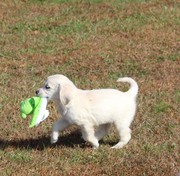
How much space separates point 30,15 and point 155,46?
3587 mm

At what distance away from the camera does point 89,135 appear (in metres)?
6.18

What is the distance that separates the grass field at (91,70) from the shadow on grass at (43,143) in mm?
11

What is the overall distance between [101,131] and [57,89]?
0.66 m

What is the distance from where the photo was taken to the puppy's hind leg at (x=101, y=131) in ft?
20.9

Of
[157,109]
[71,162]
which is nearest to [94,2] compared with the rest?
[157,109]

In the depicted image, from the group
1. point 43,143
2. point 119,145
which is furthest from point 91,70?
point 119,145

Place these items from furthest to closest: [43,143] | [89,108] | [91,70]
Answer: [91,70] < [43,143] < [89,108]

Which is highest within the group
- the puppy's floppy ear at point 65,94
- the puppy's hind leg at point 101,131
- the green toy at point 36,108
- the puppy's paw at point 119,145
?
the puppy's floppy ear at point 65,94

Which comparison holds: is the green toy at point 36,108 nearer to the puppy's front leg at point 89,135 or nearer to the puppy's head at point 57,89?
the puppy's head at point 57,89

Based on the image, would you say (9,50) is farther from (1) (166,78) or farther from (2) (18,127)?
→ (2) (18,127)

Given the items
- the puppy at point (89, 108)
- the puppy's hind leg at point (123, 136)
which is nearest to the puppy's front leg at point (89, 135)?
the puppy at point (89, 108)

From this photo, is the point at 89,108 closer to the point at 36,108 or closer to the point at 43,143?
the point at 36,108

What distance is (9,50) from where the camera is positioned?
10727 millimetres

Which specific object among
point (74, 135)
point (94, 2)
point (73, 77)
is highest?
point (74, 135)
